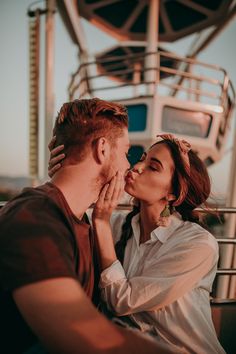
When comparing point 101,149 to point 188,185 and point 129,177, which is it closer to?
point 129,177

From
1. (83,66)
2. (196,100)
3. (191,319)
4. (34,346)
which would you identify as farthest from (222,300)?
(83,66)

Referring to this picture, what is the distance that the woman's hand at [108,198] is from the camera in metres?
1.56

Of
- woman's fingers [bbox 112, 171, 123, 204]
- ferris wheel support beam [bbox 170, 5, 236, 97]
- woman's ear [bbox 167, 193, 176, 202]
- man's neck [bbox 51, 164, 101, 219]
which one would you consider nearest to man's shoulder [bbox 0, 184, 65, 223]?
man's neck [bbox 51, 164, 101, 219]

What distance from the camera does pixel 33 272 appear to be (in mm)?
780

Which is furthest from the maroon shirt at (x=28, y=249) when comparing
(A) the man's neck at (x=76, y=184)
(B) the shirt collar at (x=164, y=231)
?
(B) the shirt collar at (x=164, y=231)

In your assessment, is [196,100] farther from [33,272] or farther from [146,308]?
A: [33,272]

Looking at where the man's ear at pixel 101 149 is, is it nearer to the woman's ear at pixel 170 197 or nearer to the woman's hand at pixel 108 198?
the woman's hand at pixel 108 198

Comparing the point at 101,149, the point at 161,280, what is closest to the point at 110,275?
the point at 161,280

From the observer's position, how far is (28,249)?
81 cm

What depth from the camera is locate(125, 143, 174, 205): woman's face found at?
189 cm

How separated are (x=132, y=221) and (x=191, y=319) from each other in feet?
2.61

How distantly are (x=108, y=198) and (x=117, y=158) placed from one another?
10.5 inches

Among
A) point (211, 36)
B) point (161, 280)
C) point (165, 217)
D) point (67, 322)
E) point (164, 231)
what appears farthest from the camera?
point (211, 36)

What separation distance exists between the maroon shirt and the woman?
0.51 m
